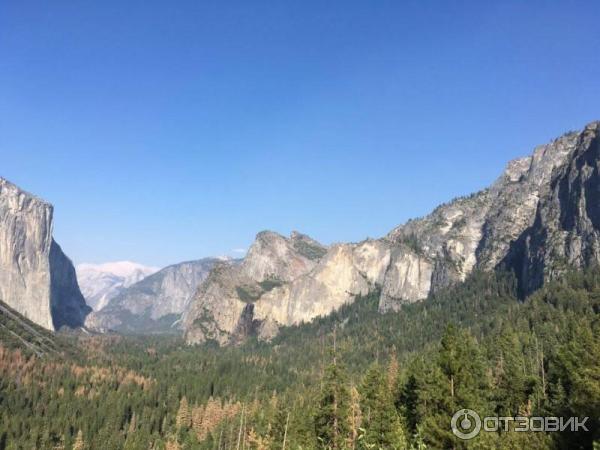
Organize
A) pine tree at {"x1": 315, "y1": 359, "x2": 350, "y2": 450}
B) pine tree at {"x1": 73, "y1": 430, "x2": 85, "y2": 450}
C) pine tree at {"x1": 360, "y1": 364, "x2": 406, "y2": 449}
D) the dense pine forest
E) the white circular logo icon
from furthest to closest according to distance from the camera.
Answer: pine tree at {"x1": 73, "y1": 430, "x2": 85, "y2": 450}
pine tree at {"x1": 360, "y1": 364, "x2": 406, "y2": 449}
pine tree at {"x1": 315, "y1": 359, "x2": 350, "y2": 450}
the dense pine forest
the white circular logo icon

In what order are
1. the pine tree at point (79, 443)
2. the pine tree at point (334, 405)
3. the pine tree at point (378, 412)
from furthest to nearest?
the pine tree at point (79, 443), the pine tree at point (378, 412), the pine tree at point (334, 405)

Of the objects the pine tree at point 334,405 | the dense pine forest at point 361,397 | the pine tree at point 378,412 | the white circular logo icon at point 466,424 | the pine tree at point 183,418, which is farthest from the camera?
the pine tree at point 183,418

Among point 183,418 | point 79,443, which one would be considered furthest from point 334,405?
point 183,418

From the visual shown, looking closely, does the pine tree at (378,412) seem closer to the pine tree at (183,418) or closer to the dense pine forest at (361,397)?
the dense pine forest at (361,397)

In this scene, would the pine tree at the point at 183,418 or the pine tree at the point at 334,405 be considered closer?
the pine tree at the point at 334,405

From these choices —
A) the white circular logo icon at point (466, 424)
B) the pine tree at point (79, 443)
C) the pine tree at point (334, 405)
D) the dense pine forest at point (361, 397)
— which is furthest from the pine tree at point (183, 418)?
the white circular logo icon at point (466, 424)

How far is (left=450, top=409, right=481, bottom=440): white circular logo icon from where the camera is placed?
3575 centimetres

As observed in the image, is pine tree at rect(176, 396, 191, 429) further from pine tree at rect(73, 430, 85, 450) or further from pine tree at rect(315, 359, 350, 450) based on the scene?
pine tree at rect(315, 359, 350, 450)

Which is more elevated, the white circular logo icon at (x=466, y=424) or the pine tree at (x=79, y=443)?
the white circular logo icon at (x=466, y=424)

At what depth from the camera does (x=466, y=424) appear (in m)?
37.0

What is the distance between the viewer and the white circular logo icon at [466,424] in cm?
3575

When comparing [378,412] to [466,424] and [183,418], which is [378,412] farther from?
[183,418]

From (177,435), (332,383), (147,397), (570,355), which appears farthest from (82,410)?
(570,355)

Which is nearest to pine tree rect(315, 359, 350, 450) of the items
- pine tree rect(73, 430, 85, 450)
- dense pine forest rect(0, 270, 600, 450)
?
dense pine forest rect(0, 270, 600, 450)
